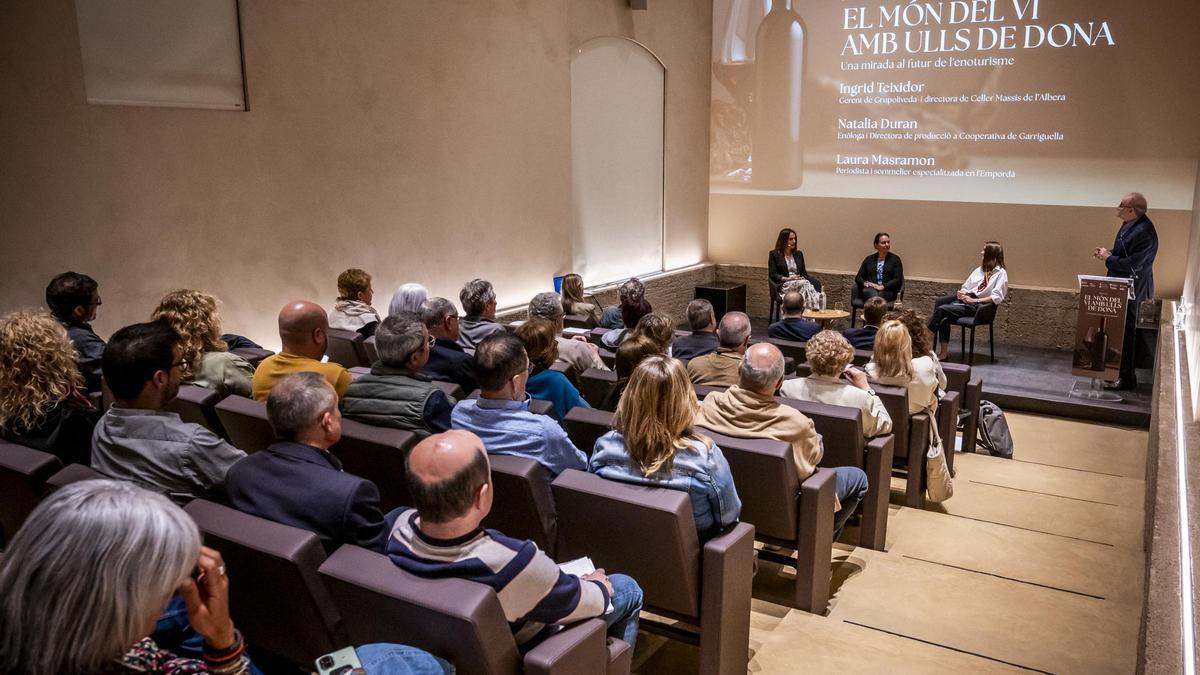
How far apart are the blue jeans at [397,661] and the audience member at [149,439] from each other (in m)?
1.03

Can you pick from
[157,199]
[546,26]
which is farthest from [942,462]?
[546,26]

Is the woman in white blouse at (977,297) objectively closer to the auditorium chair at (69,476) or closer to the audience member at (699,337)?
the audience member at (699,337)

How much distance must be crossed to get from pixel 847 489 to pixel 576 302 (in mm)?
3062

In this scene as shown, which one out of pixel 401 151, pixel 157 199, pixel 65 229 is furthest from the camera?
pixel 401 151

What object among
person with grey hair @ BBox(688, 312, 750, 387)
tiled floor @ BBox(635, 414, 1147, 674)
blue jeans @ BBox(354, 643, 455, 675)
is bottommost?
tiled floor @ BBox(635, 414, 1147, 674)

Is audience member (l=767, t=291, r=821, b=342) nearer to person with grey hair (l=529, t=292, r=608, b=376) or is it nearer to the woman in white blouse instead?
person with grey hair (l=529, t=292, r=608, b=376)

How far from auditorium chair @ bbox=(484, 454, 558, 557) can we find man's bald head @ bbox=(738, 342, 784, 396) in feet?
2.82

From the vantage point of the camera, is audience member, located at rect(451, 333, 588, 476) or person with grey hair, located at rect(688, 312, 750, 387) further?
person with grey hair, located at rect(688, 312, 750, 387)

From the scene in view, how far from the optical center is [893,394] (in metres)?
4.07

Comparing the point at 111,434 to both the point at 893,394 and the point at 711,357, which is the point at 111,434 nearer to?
the point at 711,357

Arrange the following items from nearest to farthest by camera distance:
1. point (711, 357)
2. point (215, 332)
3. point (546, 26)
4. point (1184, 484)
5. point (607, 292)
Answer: point (1184, 484) < point (215, 332) < point (711, 357) < point (546, 26) < point (607, 292)

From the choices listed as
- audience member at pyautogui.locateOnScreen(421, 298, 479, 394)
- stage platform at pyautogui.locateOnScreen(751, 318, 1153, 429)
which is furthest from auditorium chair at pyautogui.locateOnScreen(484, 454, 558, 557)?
stage platform at pyautogui.locateOnScreen(751, 318, 1153, 429)

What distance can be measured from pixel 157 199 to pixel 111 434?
287 cm

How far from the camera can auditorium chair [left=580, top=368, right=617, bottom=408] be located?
4.15 m
